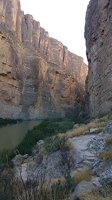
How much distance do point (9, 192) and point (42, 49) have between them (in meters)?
95.6

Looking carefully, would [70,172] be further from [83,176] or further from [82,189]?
[82,189]

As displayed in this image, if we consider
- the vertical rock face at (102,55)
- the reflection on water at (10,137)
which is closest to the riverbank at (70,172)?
the reflection on water at (10,137)

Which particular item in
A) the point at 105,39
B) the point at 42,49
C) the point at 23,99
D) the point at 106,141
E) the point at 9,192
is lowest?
the point at 9,192

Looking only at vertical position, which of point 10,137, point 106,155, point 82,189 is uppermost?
point 106,155

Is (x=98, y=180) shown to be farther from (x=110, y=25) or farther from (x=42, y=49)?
(x=42, y=49)

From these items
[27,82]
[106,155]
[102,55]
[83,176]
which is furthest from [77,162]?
[27,82]

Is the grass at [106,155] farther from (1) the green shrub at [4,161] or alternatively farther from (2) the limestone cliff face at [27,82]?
(2) the limestone cliff face at [27,82]

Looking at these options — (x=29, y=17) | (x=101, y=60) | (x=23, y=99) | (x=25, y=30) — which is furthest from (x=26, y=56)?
(x=29, y=17)

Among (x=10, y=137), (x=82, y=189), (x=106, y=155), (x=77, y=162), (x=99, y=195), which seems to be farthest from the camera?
(x=10, y=137)

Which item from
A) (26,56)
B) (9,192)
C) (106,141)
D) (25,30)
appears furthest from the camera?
(25,30)

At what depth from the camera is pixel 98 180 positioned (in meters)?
4.75

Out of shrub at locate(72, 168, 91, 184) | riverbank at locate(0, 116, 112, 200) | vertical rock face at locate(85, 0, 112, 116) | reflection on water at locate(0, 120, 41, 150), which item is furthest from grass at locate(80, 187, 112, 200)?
vertical rock face at locate(85, 0, 112, 116)

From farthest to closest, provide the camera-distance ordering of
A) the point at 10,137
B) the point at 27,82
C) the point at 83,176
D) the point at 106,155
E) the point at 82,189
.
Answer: the point at 27,82
the point at 10,137
the point at 106,155
the point at 83,176
the point at 82,189

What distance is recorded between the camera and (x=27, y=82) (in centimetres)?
5453
